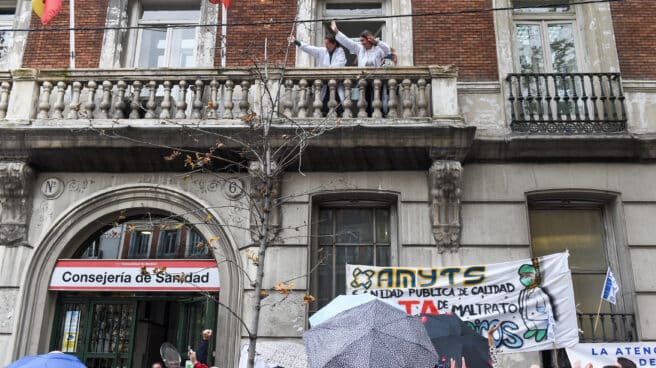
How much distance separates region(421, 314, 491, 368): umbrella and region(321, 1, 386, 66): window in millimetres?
6576

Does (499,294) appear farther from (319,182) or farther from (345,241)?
(319,182)

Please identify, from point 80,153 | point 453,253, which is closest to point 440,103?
point 453,253

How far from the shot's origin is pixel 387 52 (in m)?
10.3

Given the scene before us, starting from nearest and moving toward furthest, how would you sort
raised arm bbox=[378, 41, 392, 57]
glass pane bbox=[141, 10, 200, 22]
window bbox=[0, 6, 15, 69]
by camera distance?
raised arm bbox=[378, 41, 392, 57]
window bbox=[0, 6, 15, 69]
glass pane bbox=[141, 10, 200, 22]

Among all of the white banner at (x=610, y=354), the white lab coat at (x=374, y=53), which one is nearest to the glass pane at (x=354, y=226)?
the white lab coat at (x=374, y=53)

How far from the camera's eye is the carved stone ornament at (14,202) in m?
9.62

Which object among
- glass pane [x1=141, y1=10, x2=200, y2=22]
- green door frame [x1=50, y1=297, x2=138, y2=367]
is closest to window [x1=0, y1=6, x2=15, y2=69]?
glass pane [x1=141, y1=10, x2=200, y2=22]

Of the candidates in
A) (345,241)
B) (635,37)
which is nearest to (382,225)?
(345,241)

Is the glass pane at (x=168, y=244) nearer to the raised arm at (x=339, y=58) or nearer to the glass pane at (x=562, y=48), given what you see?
the raised arm at (x=339, y=58)

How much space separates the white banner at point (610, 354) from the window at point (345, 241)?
318 centimetres

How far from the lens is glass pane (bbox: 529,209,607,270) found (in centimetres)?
991

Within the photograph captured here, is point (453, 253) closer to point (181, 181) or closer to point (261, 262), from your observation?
point (261, 262)

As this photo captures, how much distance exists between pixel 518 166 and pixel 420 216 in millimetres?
1978

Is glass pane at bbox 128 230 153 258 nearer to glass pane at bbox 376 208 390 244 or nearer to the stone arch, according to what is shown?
the stone arch
